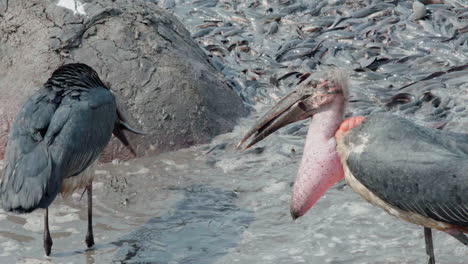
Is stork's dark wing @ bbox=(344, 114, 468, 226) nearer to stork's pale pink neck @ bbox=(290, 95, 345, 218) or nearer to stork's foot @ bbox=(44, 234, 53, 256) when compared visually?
stork's pale pink neck @ bbox=(290, 95, 345, 218)

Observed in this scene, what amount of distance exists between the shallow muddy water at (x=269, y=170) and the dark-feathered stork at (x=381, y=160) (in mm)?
267

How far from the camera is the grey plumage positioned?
5406 millimetres

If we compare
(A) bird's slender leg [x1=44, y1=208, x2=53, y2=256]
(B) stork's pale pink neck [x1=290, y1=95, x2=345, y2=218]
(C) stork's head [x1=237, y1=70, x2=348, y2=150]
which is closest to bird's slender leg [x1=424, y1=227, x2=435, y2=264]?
(B) stork's pale pink neck [x1=290, y1=95, x2=345, y2=218]

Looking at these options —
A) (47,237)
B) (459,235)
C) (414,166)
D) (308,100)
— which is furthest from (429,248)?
(47,237)

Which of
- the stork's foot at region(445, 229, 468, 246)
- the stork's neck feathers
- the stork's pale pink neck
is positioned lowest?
the stork's foot at region(445, 229, 468, 246)

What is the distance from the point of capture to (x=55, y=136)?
574cm

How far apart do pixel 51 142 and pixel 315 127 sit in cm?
170

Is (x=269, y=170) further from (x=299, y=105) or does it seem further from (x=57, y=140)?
(x=57, y=140)

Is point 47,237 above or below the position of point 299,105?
below

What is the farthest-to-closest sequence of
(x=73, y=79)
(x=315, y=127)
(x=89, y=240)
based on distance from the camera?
(x=73, y=79) < (x=89, y=240) < (x=315, y=127)

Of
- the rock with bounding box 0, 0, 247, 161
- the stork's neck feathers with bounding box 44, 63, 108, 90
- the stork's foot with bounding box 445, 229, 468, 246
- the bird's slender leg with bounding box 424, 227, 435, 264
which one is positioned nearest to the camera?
the stork's foot with bounding box 445, 229, 468, 246

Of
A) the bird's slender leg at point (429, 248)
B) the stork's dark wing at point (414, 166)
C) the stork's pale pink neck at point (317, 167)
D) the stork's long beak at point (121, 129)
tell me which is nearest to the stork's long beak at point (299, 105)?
the stork's pale pink neck at point (317, 167)

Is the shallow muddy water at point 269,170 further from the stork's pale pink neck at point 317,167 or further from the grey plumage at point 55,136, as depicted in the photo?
the grey plumage at point 55,136

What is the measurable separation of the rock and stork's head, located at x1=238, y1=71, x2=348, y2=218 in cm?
208
